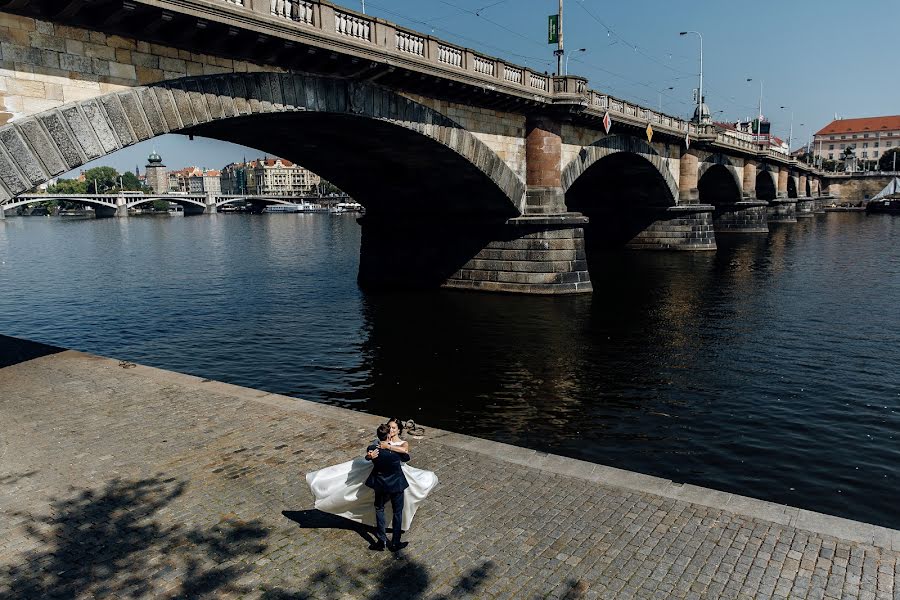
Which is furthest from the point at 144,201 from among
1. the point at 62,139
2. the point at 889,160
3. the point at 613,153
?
the point at 889,160

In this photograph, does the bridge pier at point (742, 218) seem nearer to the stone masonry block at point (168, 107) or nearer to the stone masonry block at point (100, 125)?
the stone masonry block at point (168, 107)

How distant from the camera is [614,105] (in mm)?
34688

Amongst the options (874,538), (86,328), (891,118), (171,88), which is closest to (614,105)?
(171,88)

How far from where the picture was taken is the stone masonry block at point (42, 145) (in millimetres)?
11703

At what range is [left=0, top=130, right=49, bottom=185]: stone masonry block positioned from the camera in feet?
37.5

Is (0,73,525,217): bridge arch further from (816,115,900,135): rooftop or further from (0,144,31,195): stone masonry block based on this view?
(816,115,900,135): rooftop

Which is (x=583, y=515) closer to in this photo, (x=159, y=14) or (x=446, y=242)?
(x=159, y=14)

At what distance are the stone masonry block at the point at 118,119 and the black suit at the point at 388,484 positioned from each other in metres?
10.3

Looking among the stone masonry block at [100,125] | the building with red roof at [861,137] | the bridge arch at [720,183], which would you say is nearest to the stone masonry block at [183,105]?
the stone masonry block at [100,125]

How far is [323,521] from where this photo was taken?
25.2 feet

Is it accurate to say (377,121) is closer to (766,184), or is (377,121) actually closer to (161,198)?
(766,184)

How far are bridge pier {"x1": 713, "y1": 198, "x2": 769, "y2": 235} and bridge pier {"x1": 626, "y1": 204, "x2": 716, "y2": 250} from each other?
19.2m

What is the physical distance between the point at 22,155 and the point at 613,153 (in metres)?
30.6

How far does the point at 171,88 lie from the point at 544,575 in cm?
1335
